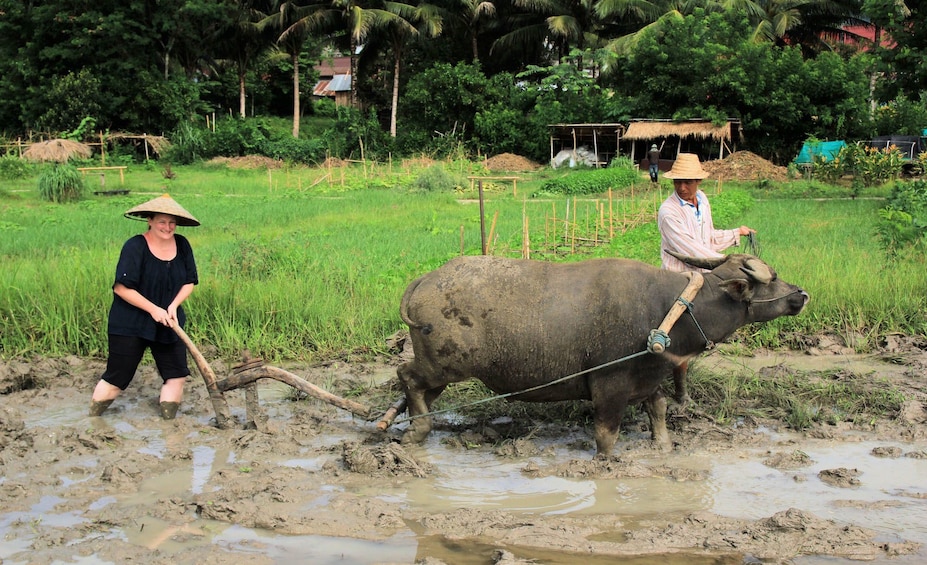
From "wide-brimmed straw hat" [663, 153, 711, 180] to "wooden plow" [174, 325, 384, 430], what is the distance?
7.46 feet

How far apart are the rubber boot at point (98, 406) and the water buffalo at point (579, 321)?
7.12ft

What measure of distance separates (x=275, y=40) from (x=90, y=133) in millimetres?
7784

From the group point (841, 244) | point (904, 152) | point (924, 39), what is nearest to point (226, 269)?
point (841, 244)

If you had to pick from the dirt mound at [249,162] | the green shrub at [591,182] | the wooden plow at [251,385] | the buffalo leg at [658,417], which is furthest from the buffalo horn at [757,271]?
the dirt mound at [249,162]

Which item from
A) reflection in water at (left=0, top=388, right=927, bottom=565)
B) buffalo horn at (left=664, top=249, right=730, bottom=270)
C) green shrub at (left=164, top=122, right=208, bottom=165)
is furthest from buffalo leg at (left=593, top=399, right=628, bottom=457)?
green shrub at (left=164, top=122, right=208, bottom=165)

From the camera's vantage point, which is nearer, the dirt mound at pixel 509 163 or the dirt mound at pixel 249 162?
the dirt mound at pixel 249 162

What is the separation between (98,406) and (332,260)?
401 centimetres

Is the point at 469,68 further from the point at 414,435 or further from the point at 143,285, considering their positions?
the point at 414,435

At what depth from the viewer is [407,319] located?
483 cm

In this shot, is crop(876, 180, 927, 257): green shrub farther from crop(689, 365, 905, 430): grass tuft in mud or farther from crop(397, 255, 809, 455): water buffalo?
crop(397, 255, 809, 455): water buffalo

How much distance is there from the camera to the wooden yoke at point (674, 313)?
443 cm

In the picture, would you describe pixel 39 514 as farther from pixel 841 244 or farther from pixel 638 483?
pixel 841 244

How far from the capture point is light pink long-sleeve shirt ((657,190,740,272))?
17.3 feet

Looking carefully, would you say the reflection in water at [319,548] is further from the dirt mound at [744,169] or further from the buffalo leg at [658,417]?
the dirt mound at [744,169]
